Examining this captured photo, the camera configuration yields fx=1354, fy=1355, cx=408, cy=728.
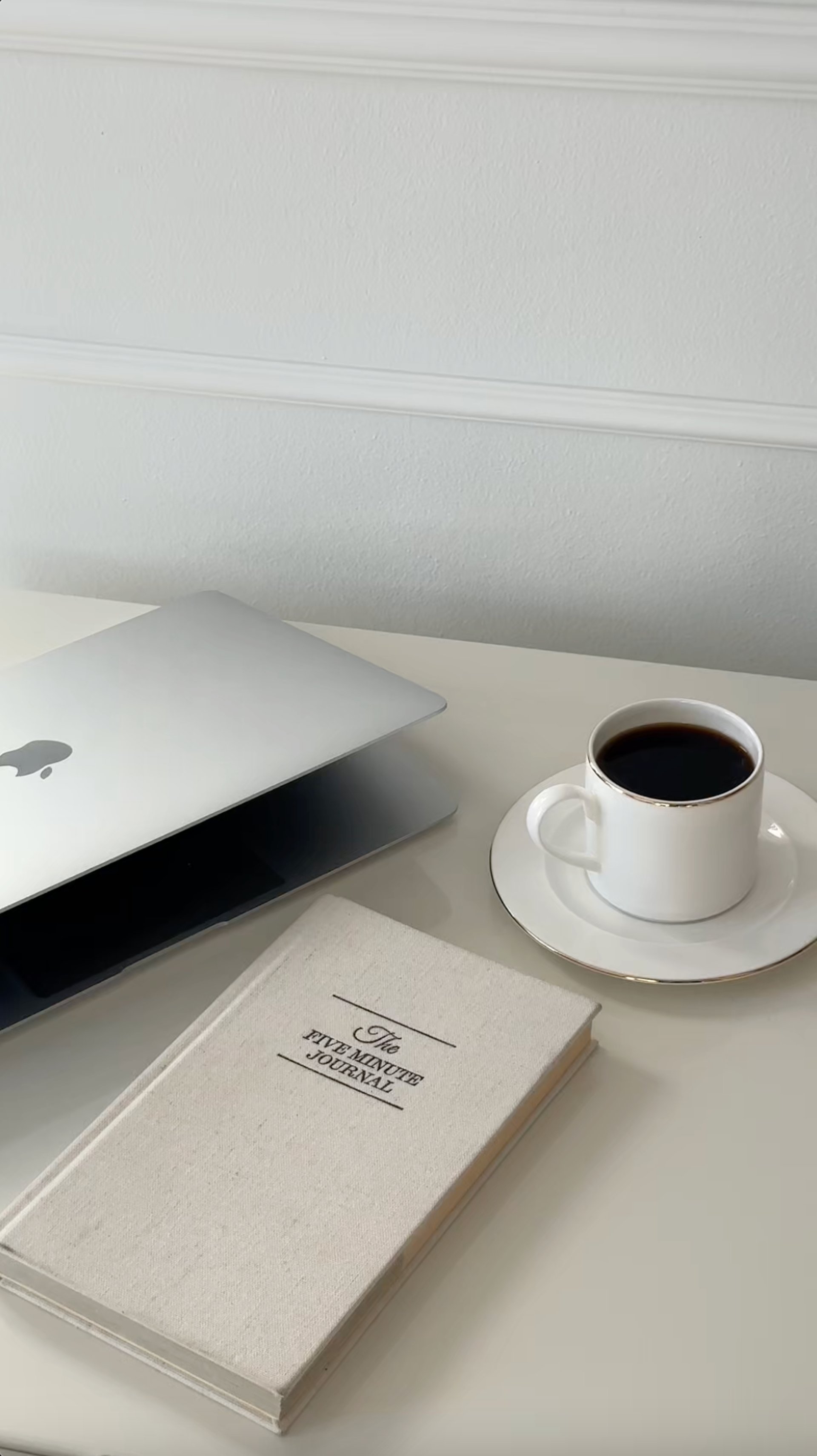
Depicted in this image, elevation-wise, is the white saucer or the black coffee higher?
the black coffee

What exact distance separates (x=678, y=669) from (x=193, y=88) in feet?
1.49

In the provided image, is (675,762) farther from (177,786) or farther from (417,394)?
(417,394)

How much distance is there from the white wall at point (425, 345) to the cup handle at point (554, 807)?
315 mm

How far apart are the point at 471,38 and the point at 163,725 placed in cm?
41

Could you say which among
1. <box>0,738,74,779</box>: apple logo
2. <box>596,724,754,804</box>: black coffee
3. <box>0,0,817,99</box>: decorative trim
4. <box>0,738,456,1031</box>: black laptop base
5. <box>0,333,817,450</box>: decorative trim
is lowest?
<box>0,738,456,1031</box>: black laptop base

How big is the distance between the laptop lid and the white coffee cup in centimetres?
10

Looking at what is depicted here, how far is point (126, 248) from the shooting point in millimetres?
875

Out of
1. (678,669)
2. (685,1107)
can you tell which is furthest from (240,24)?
(685,1107)

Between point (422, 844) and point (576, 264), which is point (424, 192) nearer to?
point (576, 264)

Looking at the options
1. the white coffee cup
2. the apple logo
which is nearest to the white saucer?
the white coffee cup

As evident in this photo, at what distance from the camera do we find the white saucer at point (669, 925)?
62 cm

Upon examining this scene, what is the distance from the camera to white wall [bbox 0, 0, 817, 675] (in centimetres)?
78

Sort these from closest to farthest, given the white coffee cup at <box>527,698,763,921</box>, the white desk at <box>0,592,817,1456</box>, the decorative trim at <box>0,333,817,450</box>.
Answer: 1. the white desk at <box>0,592,817,1456</box>
2. the white coffee cup at <box>527,698,763,921</box>
3. the decorative trim at <box>0,333,817,450</box>

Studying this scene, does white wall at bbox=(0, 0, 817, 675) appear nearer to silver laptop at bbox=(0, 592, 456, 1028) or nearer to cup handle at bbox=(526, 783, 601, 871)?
silver laptop at bbox=(0, 592, 456, 1028)
